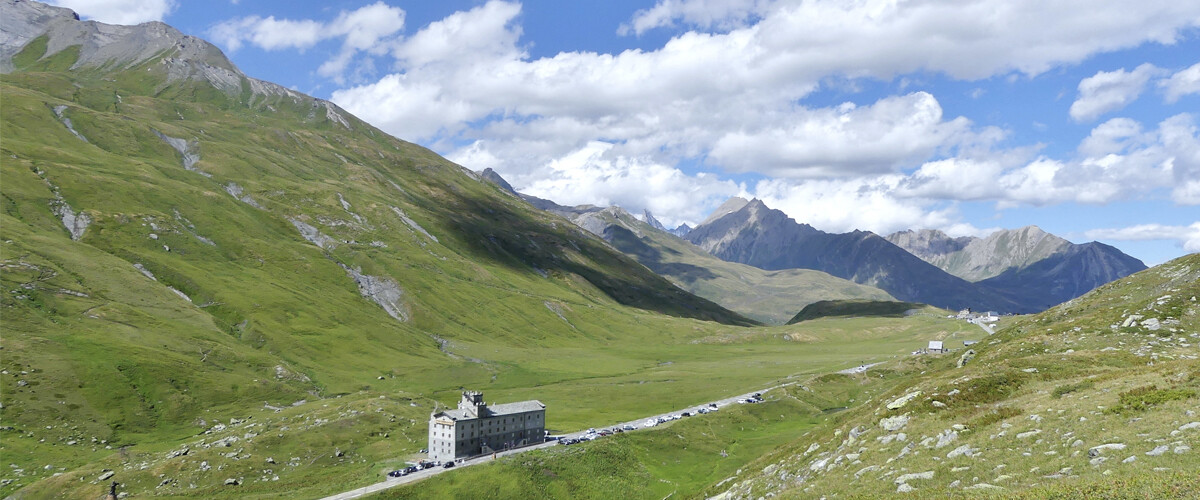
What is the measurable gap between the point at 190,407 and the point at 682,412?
104072mm

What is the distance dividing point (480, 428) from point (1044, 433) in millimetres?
94066

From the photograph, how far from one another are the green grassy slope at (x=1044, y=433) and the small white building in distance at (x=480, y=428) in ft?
198

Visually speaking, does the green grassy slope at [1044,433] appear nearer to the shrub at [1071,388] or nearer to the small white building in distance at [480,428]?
the shrub at [1071,388]

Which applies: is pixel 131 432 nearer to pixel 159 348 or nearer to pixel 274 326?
pixel 159 348

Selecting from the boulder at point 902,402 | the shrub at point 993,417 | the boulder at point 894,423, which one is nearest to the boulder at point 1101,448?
the shrub at point 993,417

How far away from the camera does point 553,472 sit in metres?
97.6

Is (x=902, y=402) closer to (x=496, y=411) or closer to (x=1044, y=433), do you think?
(x=1044, y=433)

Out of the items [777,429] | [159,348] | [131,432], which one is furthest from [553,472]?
[159,348]

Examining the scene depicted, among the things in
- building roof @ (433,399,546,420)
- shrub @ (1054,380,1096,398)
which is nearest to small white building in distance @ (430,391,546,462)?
building roof @ (433,399,546,420)

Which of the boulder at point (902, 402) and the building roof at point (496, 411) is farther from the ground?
the boulder at point (902, 402)

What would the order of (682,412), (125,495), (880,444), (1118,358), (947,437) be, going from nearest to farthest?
(947,437) < (880,444) < (1118,358) < (125,495) < (682,412)

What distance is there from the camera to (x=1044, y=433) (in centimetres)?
3175

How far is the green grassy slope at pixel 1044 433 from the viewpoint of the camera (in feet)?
81.3

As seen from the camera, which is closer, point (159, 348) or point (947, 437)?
point (947, 437)
